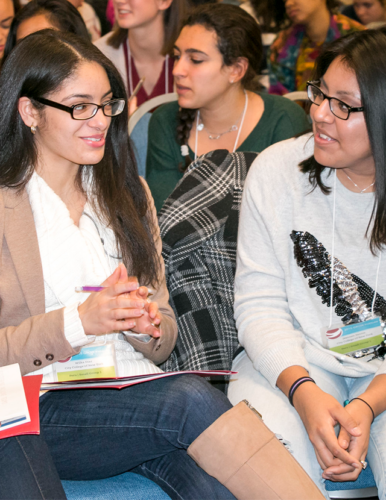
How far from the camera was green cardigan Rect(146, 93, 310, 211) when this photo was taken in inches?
99.7

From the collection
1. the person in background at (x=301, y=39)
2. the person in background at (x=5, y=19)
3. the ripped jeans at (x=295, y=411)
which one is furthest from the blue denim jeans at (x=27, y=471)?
the person in background at (x=301, y=39)

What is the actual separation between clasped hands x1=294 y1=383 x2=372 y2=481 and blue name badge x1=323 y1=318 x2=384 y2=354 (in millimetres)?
206

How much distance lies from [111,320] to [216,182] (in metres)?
0.78

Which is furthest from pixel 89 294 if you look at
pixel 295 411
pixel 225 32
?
pixel 225 32

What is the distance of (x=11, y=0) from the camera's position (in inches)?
104

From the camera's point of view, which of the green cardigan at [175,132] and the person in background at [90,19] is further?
the person in background at [90,19]

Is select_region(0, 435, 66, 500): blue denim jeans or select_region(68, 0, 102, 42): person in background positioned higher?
select_region(68, 0, 102, 42): person in background

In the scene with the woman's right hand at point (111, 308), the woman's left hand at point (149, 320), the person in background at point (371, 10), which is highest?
the person in background at point (371, 10)

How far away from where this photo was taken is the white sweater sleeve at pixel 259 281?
1688 mm

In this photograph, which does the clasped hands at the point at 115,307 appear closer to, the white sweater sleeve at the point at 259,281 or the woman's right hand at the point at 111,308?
the woman's right hand at the point at 111,308

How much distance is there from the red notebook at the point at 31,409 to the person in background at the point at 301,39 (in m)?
2.66

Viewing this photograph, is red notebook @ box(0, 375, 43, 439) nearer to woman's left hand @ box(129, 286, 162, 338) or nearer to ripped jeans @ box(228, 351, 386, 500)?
woman's left hand @ box(129, 286, 162, 338)

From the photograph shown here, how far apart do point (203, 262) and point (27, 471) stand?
0.91 meters

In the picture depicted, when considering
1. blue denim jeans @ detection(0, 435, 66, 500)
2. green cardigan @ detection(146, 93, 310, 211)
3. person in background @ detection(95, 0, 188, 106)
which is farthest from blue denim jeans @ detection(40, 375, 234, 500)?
person in background @ detection(95, 0, 188, 106)
